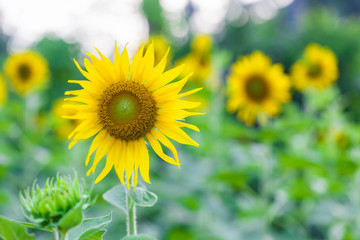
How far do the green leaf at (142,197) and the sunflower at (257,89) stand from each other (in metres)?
1.49

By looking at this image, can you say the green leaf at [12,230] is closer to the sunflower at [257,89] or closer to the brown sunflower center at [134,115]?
the brown sunflower center at [134,115]

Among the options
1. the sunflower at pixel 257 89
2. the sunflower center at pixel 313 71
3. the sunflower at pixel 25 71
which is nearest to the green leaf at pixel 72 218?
the sunflower at pixel 257 89

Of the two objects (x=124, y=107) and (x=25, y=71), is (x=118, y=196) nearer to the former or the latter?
(x=124, y=107)

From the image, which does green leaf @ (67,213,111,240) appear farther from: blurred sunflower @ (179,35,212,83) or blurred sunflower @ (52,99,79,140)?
blurred sunflower @ (179,35,212,83)

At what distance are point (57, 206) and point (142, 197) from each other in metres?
0.11

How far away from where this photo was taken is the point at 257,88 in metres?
2.04

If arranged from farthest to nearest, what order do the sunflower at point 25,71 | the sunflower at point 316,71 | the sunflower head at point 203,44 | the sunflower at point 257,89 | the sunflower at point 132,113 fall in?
the sunflower at point 25,71 < the sunflower head at point 203,44 < the sunflower at point 316,71 < the sunflower at point 257,89 < the sunflower at point 132,113

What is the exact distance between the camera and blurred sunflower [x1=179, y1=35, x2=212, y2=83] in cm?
275

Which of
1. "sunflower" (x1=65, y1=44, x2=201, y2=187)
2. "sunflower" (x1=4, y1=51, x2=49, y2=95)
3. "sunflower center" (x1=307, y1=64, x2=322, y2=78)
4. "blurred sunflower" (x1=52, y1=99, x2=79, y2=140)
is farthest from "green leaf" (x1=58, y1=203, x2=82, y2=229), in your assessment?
"sunflower" (x1=4, y1=51, x2=49, y2=95)

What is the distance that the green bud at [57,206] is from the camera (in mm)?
463

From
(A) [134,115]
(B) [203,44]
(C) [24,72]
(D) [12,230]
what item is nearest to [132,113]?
(A) [134,115]

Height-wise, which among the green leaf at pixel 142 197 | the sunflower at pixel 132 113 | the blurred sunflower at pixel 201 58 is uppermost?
the blurred sunflower at pixel 201 58

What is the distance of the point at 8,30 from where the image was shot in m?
8.02

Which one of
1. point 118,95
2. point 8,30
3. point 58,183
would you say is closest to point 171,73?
point 118,95
